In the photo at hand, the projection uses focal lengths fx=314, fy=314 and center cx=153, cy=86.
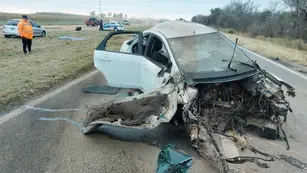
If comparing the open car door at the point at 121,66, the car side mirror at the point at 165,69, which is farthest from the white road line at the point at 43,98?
the car side mirror at the point at 165,69

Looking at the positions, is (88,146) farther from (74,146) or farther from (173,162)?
(173,162)

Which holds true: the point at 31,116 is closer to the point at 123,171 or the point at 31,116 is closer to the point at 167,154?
the point at 123,171

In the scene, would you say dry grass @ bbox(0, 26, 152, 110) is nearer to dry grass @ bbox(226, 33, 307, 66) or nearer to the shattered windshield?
the shattered windshield

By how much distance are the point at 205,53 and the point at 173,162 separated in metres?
2.83

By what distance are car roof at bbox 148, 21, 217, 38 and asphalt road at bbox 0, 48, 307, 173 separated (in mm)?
1896

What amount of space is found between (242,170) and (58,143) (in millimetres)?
2560

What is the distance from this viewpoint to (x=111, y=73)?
7.00 m

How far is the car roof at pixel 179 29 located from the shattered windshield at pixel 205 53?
0.13 meters

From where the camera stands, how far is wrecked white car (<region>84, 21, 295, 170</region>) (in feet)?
14.4

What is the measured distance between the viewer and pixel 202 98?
4734 millimetres

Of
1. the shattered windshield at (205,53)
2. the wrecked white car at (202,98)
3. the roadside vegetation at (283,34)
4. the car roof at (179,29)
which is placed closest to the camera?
the wrecked white car at (202,98)

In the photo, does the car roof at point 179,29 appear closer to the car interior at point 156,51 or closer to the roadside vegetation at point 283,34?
the car interior at point 156,51

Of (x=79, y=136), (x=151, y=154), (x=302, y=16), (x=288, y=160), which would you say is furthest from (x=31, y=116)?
(x=302, y=16)

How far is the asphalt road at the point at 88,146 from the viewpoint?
387cm
